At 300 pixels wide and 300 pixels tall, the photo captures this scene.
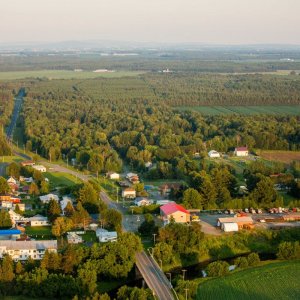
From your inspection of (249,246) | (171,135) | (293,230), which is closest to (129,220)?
(249,246)

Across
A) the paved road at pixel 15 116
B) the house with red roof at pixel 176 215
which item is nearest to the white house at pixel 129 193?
the house with red roof at pixel 176 215

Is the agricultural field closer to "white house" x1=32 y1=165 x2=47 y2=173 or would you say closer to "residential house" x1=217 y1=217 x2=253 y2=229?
"residential house" x1=217 y1=217 x2=253 y2=229

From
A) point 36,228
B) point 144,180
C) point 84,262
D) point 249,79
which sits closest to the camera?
point 84,262

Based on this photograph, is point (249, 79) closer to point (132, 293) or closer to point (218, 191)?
point (218, 191)

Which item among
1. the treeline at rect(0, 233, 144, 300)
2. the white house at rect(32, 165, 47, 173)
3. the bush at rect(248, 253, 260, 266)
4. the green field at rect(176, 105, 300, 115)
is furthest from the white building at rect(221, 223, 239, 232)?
the green field at rect(176, 105, 300, 115)

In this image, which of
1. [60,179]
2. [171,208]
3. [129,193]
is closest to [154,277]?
[171,208]

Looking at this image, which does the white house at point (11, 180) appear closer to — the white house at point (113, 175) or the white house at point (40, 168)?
the white house at point (40, 168)
